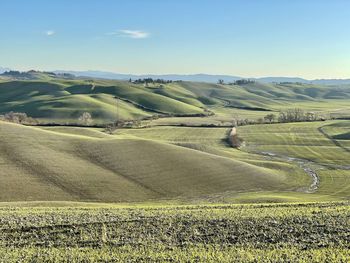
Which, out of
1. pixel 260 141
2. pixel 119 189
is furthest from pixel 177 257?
pixel 260 141

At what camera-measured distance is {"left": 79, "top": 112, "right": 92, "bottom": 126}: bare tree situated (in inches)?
6577

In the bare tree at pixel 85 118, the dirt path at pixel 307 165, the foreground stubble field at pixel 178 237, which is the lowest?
the dirt path at pixel 307 165

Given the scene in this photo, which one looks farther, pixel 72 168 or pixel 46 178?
pixel 72 168

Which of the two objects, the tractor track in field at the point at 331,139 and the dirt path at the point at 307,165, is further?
the tractor track in field at the point at 331,139

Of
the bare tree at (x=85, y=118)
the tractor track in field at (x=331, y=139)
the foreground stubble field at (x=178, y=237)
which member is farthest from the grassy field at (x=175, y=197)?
the bare tree at (x=85, y=118)

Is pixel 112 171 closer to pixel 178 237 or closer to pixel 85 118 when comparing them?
pixel 178 237

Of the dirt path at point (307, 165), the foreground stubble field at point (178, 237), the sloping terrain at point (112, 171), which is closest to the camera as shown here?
the foreground stubble field at point (178, 237)

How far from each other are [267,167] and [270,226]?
5918 cm

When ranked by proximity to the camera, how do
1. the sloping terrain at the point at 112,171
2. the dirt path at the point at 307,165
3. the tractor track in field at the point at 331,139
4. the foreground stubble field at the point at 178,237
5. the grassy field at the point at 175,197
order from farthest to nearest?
the tractor track in field at the point at 331,139, the dirt path at the point at 307,165, the sloping terrain at the point at 112,171, the grassy field at the point at 175,197, the foreground stubble field at the point at 178,237

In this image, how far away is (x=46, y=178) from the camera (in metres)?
59.4

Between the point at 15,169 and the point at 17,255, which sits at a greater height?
the point at 17,255

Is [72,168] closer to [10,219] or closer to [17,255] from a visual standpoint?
[10,219]

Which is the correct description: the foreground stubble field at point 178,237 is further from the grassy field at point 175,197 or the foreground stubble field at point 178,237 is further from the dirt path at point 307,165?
the dirt path at point 307,165

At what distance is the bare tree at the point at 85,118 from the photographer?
167062 millimetres
